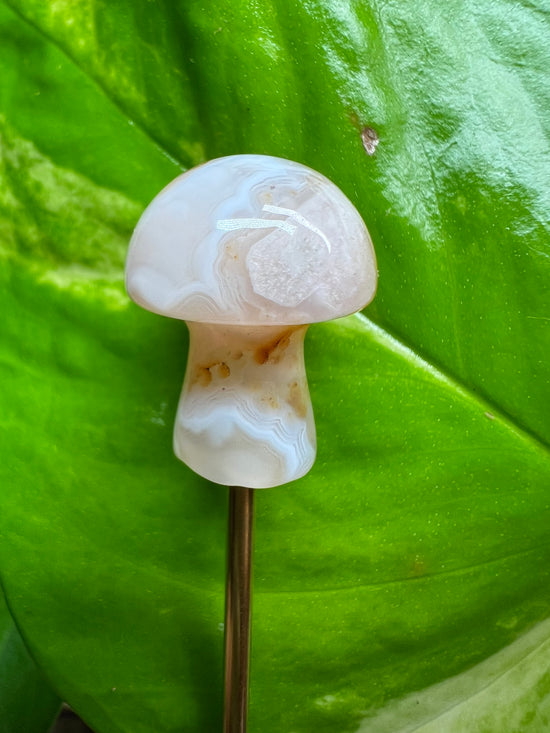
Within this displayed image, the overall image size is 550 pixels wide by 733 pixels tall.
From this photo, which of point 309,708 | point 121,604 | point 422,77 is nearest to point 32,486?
point 121,604

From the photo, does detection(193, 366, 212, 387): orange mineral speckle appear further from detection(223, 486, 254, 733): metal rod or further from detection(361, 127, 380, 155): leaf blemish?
detection(361, 127, 380, 155): leaf blemish

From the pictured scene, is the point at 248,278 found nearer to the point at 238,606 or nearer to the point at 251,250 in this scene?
the point at 251,250

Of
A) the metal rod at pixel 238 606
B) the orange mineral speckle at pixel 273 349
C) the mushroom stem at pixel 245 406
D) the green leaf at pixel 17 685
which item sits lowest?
the green leaf at pixel 17 685

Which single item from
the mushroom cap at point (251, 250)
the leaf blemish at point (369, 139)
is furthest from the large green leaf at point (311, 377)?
the mushroom cap at point (251, 250)

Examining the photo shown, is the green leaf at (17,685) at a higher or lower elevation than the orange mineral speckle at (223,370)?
lower

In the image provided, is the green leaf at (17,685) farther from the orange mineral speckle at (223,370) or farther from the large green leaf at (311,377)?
the orange mineral speckle at (223,370)

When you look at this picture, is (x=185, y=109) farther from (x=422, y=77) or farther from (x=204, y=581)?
(x=204, y=581)

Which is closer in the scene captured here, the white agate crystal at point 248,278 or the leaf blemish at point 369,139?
the white agate crystal at point 248,278

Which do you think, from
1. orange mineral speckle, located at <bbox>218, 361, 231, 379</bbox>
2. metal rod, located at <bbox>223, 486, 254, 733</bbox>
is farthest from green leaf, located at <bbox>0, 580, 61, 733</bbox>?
orange mineral speckle, located at <bbox>218, 361, 231, 379</bbox>
